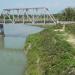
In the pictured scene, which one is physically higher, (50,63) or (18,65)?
(50,63)

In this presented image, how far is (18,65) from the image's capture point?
1086 inches

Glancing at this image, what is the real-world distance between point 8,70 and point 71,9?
97404 mm

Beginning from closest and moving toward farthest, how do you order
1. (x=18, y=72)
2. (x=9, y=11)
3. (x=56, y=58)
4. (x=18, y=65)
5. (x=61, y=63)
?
1. (x=61, y=63)
2. (x=56, y=58)
3. (x=18, y=72)
4. (x=18, y=65)
5. (x=9, y=11)

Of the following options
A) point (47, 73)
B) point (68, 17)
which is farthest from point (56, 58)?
point (68, 17)

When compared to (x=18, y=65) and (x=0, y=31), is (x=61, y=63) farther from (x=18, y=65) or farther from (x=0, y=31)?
(x=0, y=31)

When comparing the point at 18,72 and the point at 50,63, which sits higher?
the point at 50,63

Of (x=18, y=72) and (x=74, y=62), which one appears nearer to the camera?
(x=74, y=62)

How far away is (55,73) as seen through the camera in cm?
1521

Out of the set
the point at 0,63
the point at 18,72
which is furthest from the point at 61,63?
the point at 0,63

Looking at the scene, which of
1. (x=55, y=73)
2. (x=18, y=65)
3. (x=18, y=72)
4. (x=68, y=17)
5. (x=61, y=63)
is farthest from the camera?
(x=68, y=17)

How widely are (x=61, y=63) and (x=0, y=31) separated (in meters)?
56.4

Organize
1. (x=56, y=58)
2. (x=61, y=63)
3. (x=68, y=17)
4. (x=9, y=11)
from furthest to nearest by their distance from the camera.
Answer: (x=68, y=17) < (x=9, y=11) < (x=56, y=58) < (x=61, y=63)

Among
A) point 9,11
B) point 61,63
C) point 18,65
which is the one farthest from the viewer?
point 9,11

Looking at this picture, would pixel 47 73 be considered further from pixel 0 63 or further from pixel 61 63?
pixel 0 63
